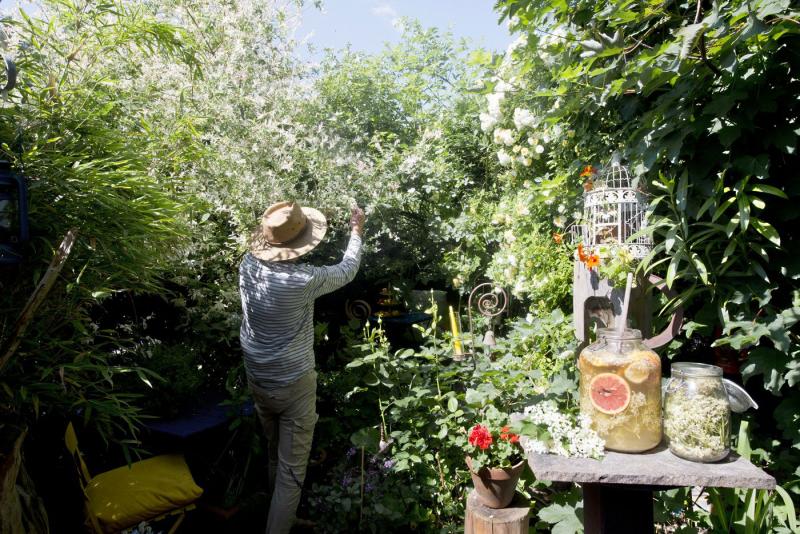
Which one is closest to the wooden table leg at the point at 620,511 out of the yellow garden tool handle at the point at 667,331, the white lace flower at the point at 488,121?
the yellow garden tool handle at the point at 667,331

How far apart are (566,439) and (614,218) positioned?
1.17 m

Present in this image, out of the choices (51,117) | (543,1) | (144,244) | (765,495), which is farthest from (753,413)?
(51,117)

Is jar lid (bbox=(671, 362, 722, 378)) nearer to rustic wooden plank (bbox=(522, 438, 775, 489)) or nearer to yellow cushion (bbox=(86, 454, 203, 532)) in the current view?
rustic wooden plank (bbox=(522, 438, 775, 489))

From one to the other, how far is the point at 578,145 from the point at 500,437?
159 centimetres

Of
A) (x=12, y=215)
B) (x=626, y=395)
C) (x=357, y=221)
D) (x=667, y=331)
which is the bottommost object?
(x=626, y=395)

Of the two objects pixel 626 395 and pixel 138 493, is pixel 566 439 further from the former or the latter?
pixel 138 493

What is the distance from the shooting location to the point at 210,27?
453 cm

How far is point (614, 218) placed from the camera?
2.12m

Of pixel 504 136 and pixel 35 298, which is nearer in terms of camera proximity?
pixel 35 298

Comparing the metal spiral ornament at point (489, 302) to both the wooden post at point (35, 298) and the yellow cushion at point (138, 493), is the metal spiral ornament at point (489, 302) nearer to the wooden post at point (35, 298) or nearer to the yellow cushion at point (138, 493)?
the yellow cushion at point (138, 493)

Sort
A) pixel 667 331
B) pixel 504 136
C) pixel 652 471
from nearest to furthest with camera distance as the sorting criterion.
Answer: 1. pixel 652 471
2. pixel 667 331
3. pixel 504 136

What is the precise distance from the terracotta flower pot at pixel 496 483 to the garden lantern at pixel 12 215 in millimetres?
1733

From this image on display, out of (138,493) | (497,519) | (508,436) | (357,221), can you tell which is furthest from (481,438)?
(138,493)

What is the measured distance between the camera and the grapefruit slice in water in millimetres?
1214
